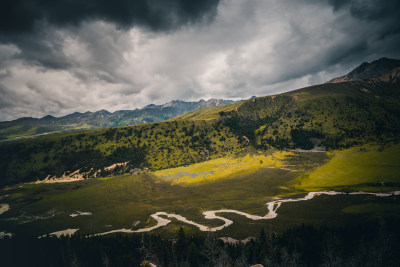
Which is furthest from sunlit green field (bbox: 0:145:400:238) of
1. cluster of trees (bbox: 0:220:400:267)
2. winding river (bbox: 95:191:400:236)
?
cluster of trees (bbox: 0:220:400:267)

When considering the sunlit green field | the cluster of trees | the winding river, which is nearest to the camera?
the cluster of trees

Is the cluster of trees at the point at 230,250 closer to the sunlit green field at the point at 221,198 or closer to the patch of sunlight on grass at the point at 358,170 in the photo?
the sunlit green field at the point at 221,198

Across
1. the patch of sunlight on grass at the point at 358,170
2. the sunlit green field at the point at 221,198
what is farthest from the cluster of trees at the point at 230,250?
the patch of sunlight on grass at the point at 358,170

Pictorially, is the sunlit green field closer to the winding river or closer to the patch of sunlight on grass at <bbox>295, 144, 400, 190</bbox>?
the patch of sunlight on grass at <bbox>295, 144, 400, 190</bbox>

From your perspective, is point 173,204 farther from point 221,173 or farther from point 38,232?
point 221,173

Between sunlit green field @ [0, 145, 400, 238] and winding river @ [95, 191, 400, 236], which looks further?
winding river @ [95, 191, 400, 236]

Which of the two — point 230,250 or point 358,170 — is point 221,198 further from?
point 358,170
